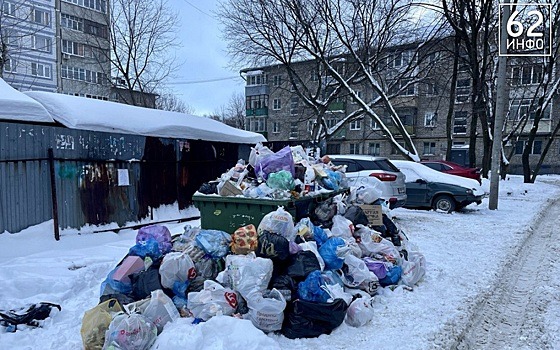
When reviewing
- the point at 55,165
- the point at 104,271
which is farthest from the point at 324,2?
the point at 104,271

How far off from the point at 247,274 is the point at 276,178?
1.77 meters

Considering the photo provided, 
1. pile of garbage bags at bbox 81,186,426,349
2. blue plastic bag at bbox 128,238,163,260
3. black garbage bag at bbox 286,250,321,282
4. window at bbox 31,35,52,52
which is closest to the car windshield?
pile of garbage bags at bbox 81,186,426,349

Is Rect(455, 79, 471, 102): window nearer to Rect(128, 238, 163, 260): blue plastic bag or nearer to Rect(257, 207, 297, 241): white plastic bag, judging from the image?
Rect(257, 207, 297, 241): white plastic bag

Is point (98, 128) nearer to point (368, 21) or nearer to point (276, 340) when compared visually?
point (276, 340)

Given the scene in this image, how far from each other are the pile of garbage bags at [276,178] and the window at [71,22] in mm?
35365

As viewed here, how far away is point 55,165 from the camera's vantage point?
659 cm

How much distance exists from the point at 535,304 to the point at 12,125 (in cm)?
767

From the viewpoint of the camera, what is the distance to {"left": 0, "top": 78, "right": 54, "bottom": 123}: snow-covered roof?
19.4 ft

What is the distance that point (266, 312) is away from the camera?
10.9ft

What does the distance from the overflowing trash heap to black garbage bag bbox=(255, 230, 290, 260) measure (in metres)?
0.01

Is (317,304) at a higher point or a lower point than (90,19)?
lower

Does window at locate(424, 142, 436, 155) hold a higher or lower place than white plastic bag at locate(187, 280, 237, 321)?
higher

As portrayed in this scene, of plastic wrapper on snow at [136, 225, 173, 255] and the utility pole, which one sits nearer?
plastic wrapper on snow at [136, 225, 173, 255]

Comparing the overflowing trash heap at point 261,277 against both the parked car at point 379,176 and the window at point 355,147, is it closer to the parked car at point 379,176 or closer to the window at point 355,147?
the parked car at point 379,176
